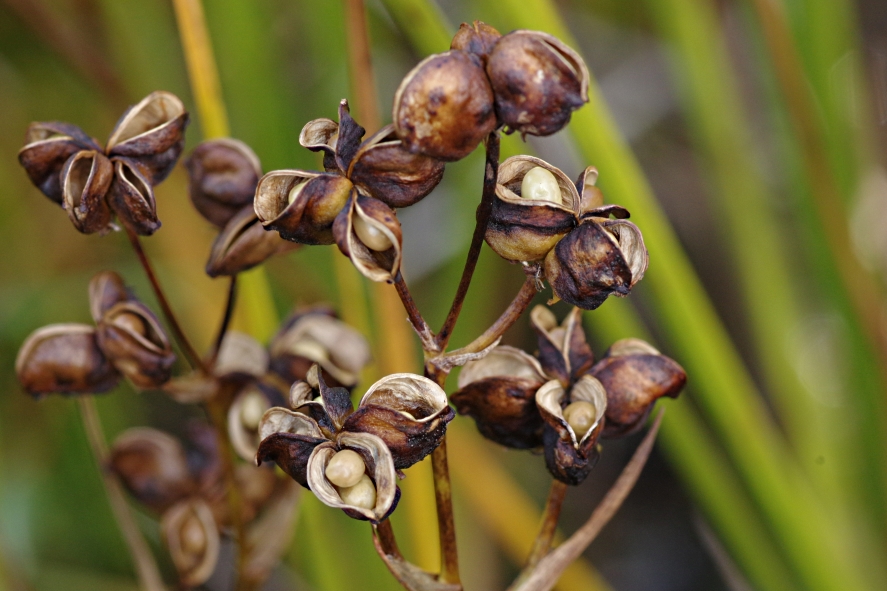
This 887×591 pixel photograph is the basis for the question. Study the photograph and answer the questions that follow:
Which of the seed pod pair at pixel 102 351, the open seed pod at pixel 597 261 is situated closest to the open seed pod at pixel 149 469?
the seed pod pair at pixel 102 351

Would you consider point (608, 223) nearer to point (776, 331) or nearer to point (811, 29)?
point (811, 29)

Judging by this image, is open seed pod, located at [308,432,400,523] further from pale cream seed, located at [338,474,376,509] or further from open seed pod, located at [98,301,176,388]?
open seed pod, located at [98,301,176,388]

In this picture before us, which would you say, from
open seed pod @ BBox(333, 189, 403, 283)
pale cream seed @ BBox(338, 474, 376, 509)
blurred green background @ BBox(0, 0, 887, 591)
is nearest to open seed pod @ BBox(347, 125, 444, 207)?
open seed pod @ BBox(333, 189, 403, 283)

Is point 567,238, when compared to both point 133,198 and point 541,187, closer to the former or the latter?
point 541,187

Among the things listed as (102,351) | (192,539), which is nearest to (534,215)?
(102,351)

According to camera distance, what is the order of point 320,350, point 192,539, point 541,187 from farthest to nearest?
1. point 192,539
2. point 320,350
3. point 541,187

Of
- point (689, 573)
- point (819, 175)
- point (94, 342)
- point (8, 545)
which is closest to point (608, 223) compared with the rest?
point (94, 342)
